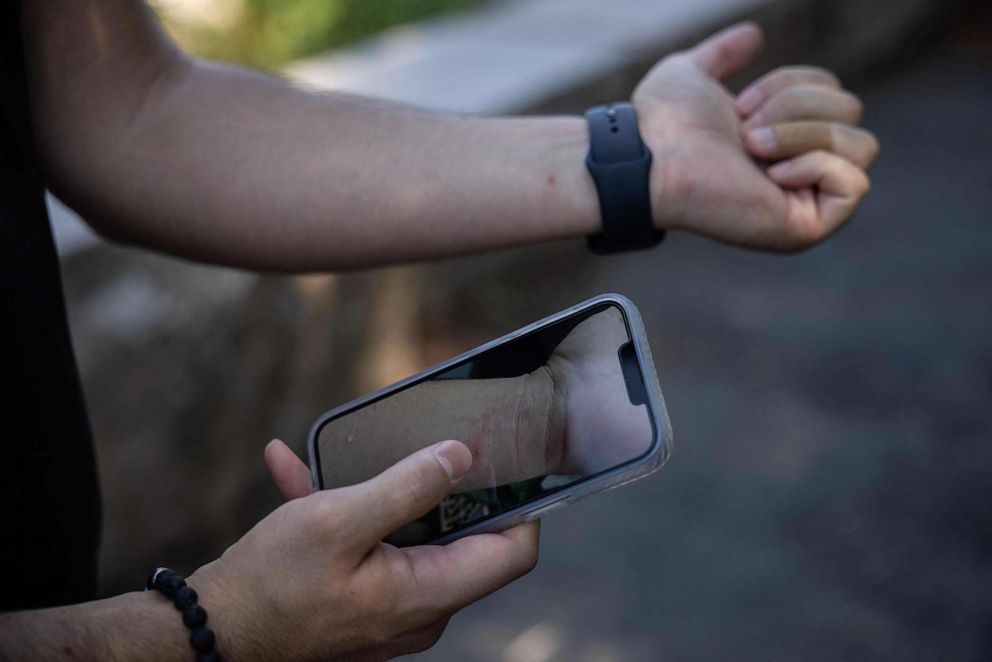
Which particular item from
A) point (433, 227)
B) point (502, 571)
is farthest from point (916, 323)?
point (502, 571)

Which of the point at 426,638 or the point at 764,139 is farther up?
the point at 764,139

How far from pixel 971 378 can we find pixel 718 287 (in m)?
1.07

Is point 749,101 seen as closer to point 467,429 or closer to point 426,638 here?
point 467,429

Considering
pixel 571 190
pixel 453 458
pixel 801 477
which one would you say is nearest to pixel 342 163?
pixel 571 190

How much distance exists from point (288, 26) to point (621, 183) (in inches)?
156

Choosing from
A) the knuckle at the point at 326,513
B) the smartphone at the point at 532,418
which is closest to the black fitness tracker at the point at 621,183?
the smartphone at the point at 532,418

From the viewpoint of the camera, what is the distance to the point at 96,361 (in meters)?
2.54

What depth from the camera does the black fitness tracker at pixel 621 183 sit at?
1.49 meters

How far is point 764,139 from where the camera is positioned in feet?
5.19

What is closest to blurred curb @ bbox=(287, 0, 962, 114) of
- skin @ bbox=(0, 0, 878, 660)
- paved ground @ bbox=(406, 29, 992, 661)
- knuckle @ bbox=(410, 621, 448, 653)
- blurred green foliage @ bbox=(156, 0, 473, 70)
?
blurred green foliage @ bbox=(156, 0, 473, 70)

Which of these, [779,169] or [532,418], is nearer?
[532,418]

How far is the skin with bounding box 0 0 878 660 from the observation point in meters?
1.37

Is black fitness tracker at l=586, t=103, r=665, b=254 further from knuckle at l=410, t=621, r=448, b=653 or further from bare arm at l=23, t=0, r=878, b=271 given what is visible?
knuckle at l=410, t=621, r=448, b=653

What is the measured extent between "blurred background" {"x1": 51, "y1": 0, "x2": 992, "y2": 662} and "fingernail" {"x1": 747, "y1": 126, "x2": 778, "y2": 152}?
1.46 m
